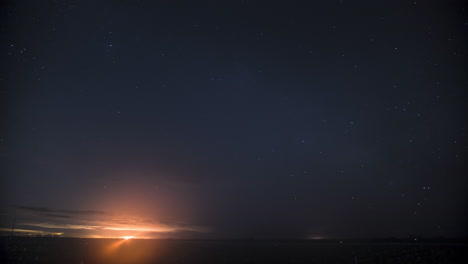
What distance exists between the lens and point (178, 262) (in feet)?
171

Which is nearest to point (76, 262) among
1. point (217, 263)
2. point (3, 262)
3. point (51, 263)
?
point (51, 263)

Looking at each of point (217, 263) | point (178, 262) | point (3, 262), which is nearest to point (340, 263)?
point (217, 263)

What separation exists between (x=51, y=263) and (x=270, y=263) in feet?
116

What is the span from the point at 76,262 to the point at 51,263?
12.8 feet

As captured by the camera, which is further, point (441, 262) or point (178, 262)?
point (178, 262)

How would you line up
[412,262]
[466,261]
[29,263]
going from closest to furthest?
1. [466,261]
2. [412,262]
3. [29,263]

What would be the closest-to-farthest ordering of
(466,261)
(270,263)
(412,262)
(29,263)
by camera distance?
(466,261), (412,262), (29,263), (270,263)

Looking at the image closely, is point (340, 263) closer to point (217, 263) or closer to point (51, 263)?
point (217, 263)

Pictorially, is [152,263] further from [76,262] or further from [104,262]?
[76,262]

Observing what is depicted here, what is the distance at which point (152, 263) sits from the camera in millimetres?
50500

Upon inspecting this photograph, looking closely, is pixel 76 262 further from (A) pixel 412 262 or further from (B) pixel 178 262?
(A) pixel 412 262

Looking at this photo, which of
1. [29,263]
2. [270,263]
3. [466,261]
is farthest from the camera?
[270,263]

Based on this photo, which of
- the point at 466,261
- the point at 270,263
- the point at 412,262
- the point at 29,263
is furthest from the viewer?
the point at 270,263

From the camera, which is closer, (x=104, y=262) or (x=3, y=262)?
(x=3, y=262)
